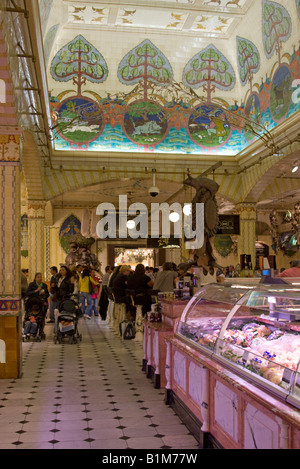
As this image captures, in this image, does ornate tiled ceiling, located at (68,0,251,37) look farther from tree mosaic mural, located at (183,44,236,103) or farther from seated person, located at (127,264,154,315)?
seated person, located at (127,264,154,315)

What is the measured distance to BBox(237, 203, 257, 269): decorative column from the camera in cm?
1516

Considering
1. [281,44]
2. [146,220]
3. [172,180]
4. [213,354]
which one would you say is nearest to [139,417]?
[213,354]

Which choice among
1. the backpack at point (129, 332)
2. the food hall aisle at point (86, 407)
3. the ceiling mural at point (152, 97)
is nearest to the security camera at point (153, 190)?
the ceiling mural at point (152, 97)

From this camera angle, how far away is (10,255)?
752 centimetres

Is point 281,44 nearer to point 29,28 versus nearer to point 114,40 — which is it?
point 114,40

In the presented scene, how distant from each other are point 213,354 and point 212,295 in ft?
3.46

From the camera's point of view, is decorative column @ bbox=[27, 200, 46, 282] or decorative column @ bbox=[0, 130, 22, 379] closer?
decorative column @ bbox=[0, 130, 22, 379]

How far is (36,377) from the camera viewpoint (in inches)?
294

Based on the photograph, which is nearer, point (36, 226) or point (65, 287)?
point (65, 287)

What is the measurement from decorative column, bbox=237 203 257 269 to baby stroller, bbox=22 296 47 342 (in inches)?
262

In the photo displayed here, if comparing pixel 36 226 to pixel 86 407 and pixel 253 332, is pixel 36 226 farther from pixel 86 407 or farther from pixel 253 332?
pixel 253 332

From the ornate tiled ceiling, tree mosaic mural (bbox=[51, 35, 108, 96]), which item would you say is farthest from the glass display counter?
tree mosaic mural (bbox=[51, 35, 108, 96])

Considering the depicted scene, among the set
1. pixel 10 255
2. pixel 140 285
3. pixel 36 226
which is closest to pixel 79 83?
pixel 36 226

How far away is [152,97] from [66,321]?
661 centimetres
